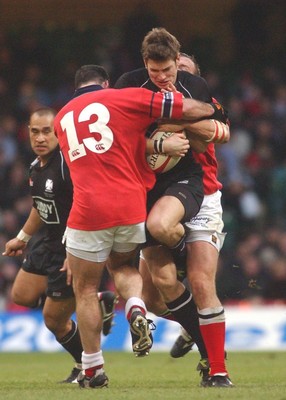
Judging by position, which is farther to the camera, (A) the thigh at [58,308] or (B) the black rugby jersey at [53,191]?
(A) the thigh at [58,308]

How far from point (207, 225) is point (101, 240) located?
0.96 metres

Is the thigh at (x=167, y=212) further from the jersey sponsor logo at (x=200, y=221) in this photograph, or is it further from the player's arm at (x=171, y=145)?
the jersey sponsor logo at (x=200, y=221)

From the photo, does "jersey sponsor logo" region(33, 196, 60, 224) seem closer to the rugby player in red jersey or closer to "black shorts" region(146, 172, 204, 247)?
"black shorts" region(146, 172, 204, 247)

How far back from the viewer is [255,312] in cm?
1387

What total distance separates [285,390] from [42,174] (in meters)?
2.81

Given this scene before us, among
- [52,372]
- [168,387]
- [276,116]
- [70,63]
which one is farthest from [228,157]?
[168,387]

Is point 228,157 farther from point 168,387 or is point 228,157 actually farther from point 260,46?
point 168,387

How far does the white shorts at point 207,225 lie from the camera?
800 cm

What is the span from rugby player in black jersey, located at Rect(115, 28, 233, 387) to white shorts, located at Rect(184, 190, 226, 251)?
0.59ft

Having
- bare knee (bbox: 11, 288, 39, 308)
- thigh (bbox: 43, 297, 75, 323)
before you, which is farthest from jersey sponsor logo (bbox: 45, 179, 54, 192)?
bare knee (bbox: 11, 288, 39, 308)

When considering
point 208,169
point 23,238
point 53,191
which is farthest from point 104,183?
point 23,238

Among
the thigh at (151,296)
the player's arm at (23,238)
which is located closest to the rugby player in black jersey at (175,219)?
the thigh at (151,296)

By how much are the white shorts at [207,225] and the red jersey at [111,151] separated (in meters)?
0.64

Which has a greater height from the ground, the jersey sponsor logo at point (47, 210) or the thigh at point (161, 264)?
the jersey sponsor logo at point (47, 210)
